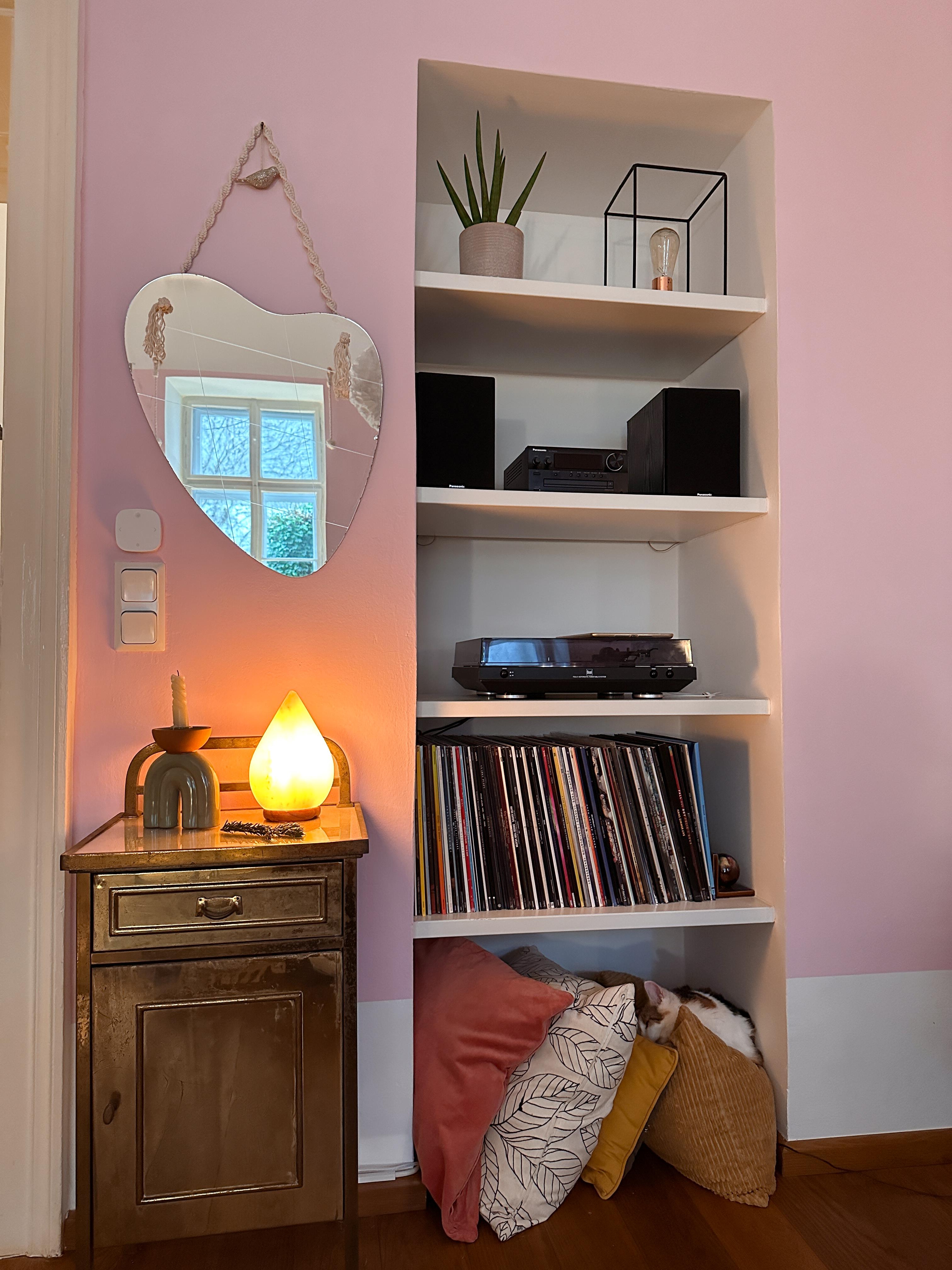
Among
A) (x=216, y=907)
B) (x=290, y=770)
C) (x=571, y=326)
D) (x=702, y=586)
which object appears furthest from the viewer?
(x=702, y=586)

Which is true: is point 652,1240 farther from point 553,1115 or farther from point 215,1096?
point 215,1096

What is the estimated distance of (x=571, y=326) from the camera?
2002 mm

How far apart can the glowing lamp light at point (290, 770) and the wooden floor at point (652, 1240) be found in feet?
2.56

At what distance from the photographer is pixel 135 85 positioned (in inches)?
66.1

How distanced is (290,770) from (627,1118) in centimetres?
100

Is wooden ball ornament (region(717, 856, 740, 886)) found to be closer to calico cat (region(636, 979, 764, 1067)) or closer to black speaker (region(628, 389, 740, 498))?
calico cat (region(636, 979, 764, 1067))

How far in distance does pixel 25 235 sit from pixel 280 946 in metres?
1.36

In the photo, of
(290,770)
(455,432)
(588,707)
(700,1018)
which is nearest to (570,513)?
(455,432)

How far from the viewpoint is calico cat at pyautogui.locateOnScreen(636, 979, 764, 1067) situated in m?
1.91

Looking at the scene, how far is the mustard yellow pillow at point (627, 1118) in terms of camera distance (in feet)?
5.78

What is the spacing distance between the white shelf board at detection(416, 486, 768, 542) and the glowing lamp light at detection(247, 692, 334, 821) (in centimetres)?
52

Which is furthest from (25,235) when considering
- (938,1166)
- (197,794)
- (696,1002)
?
(938,1166)

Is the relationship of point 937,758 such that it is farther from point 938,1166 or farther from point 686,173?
point 686,173

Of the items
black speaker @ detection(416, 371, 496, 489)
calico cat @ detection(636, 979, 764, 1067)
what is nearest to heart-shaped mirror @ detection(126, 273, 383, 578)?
black speaker @ detection(416, 371, 496, 489)
